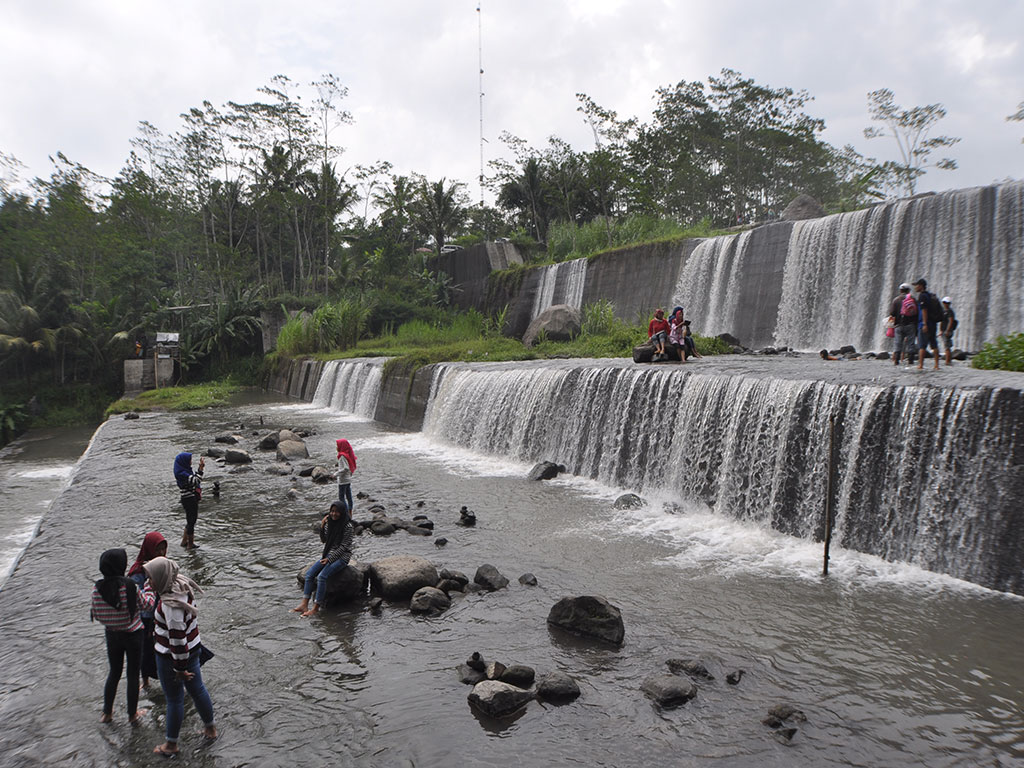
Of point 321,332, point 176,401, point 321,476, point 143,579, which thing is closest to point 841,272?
point 321,476

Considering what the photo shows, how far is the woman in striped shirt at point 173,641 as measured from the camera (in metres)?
3.76

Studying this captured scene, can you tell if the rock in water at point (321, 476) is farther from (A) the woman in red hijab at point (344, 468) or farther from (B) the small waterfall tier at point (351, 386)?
(B) the small waterfall tier at point (351, 386)

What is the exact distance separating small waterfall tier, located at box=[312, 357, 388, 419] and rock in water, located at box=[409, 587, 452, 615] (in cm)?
1428

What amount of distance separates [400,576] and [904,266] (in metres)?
15.0

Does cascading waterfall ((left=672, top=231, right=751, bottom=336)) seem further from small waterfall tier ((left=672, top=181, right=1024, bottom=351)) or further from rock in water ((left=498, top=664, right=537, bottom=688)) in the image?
rock in water ((left=498, top=664, right=537, bottom=688))

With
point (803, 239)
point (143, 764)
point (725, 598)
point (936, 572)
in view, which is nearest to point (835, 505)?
point (936, 572)

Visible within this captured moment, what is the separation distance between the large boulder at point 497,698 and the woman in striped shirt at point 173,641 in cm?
169

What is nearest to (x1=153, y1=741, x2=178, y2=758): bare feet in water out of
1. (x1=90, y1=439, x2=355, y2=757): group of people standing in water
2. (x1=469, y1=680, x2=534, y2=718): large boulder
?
(x1=90, y1=439, x2=355, y2=757): group of people standing in water

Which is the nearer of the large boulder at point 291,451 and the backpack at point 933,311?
the backpack at point 933,311

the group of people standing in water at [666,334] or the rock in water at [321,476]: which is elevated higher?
the group of people standing in water at [666,334]

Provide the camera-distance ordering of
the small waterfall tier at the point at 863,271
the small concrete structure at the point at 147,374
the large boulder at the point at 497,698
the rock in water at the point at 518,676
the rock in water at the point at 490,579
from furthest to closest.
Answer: the small concrete structure at the point at 147,374 < the small waterfall tier at the point at 863,271 < the rock in water at the point at 490,579 < the rock in water at the point at 518,676 < the large boulder at the point at 497,698

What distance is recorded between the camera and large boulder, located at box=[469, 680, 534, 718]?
13.8ft

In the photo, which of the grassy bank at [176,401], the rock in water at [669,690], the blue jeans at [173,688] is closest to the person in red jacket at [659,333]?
the rock in water at [669,690]

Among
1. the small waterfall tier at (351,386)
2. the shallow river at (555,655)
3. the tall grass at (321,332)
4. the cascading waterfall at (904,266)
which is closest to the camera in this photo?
the shallow river at (555,655)
